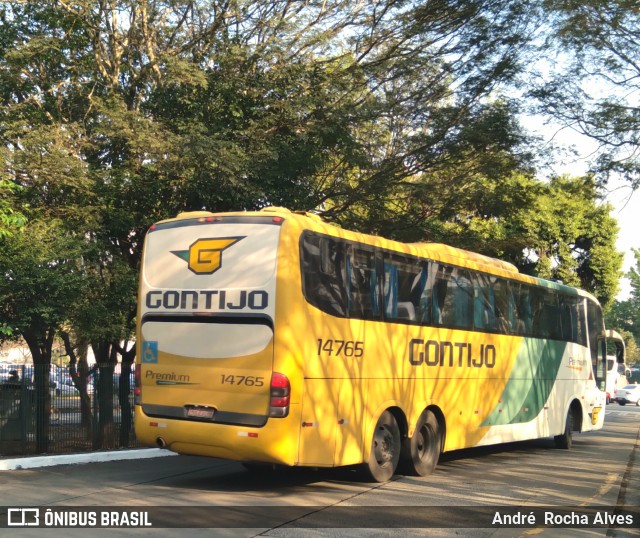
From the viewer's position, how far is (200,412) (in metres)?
9.14

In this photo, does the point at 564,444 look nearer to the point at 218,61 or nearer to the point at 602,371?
the point at 602,371

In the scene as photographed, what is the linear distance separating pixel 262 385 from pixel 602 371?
1256 cm

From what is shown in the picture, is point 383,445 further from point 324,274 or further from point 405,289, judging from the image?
point 324,274

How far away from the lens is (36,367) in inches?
565

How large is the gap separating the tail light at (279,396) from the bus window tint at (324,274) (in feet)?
3.46

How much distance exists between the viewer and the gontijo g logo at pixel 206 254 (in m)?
9.34

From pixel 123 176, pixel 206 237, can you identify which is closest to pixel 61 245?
pixel 123 176

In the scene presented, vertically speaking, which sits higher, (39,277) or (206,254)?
(39,277)

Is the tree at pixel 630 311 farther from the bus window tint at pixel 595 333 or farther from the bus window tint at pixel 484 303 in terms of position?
the bus window tint at pixel 484 303

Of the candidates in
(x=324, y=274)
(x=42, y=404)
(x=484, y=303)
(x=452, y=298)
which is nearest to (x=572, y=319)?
(x=484, y=303)

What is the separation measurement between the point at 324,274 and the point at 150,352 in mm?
2557

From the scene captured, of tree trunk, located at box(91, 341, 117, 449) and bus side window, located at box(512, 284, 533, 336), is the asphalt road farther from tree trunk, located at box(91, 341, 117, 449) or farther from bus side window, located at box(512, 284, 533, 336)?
tree trunk, located at box(91, 341, 117, 449)

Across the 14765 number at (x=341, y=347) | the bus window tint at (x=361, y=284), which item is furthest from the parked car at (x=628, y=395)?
the 14765 number at (x=341, y=347)

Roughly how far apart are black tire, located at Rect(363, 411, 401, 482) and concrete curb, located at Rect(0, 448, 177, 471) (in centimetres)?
473
